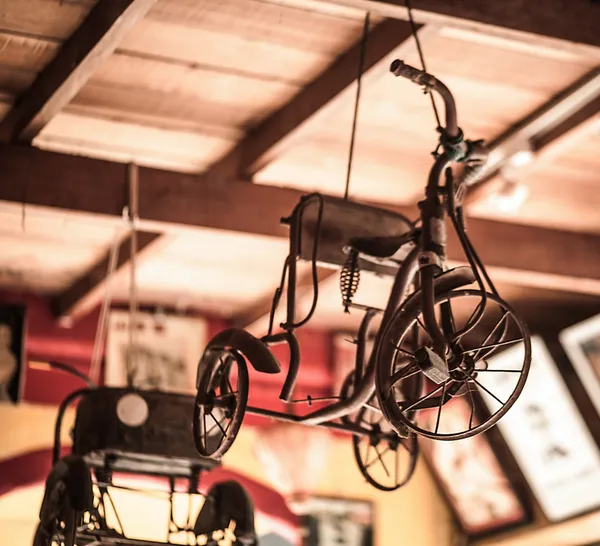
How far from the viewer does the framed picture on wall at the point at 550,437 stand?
5.07m

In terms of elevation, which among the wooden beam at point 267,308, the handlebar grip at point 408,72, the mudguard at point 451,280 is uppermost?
the wooden beam at point 267,308

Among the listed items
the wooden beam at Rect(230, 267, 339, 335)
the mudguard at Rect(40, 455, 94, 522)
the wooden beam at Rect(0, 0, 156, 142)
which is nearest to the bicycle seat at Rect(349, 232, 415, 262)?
the wooden beam at Rect(0, 0, 156, 142)

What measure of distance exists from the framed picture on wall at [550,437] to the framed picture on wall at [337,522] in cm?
88

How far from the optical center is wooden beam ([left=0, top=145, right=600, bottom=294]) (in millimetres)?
3541

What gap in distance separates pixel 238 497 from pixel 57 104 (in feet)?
4.29

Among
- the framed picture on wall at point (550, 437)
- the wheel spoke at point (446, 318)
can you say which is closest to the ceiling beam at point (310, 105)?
the wheel spoke at point (446, 318)

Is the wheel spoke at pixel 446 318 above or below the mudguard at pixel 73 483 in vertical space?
above

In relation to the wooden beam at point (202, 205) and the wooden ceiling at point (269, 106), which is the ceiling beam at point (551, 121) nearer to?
the wooden ceiling at point (269, 106)

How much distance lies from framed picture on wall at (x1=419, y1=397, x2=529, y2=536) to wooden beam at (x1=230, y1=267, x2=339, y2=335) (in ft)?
3.53

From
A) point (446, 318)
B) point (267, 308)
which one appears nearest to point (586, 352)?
point (267, 308)

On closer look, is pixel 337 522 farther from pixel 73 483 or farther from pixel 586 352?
pixel 73 483

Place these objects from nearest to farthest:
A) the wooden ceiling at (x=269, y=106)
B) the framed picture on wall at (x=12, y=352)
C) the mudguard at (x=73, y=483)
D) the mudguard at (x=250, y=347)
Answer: the mudguard at (x=250, y=347), the mudguard at (x=73, y=483), the wooden ceiling at (x=269, y=106), the framed picture on wall at (x=12, y=352)

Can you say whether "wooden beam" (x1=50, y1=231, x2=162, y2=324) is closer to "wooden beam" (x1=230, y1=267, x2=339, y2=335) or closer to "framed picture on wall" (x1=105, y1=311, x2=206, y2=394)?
"framed picture on wall" (x1=105, y1=311, x2=206, y2=394)

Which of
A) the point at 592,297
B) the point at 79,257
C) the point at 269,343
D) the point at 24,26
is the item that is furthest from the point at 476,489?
the point at 24,26
